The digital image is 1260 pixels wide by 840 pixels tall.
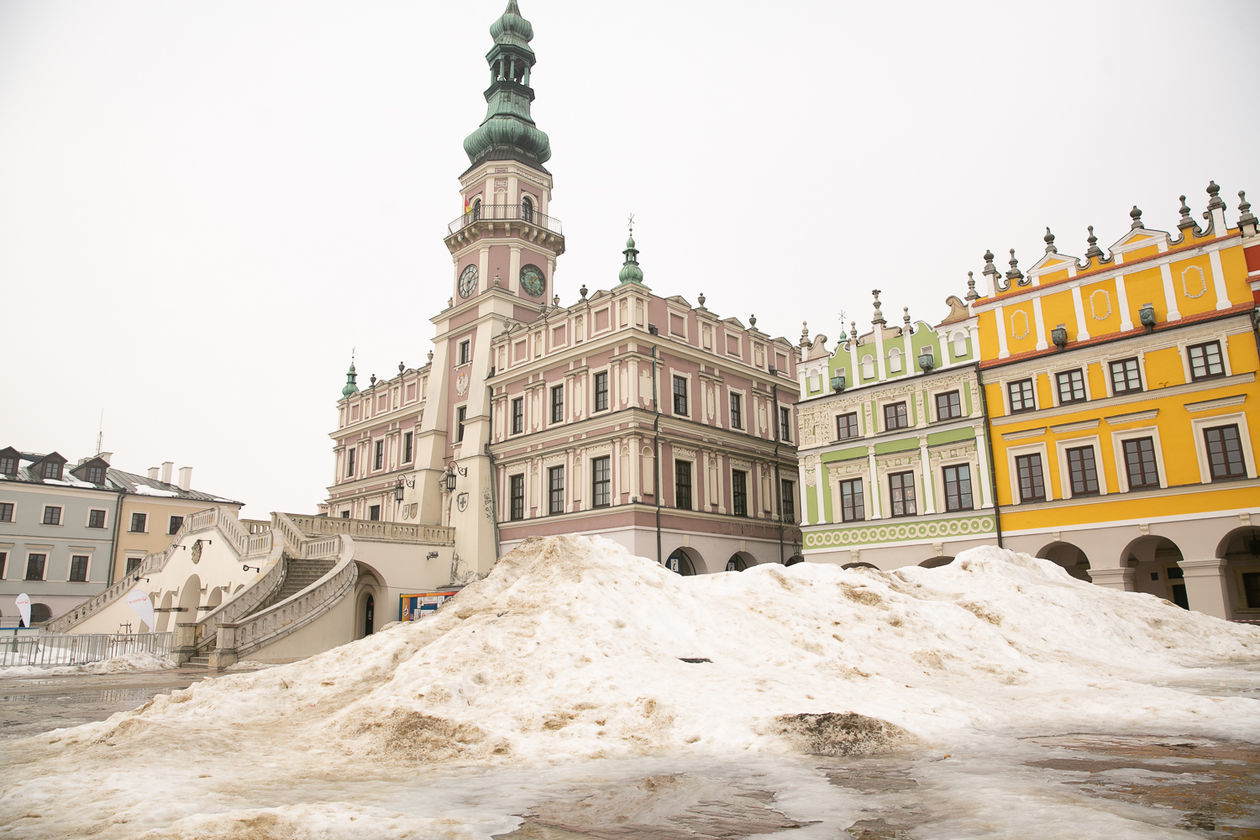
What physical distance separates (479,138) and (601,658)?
130ft

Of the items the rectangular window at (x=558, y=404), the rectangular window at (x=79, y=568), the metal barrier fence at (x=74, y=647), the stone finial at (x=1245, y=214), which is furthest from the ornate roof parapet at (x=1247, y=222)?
the rectangular window at (x=79, y=568)

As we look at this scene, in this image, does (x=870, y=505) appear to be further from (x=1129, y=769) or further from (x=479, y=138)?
(x=479, y=138)

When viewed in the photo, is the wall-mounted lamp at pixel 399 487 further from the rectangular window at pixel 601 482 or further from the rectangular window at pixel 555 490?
the rectangular window at pixel 601 482

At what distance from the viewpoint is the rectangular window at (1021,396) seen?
28.7 metres

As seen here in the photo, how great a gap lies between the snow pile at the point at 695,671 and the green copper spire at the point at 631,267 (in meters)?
20.7

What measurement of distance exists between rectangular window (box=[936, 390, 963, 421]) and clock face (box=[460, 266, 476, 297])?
24533mm

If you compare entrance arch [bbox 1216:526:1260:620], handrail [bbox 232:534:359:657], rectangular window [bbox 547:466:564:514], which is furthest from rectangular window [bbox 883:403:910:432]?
handrail [bbox 232:534:359:657]

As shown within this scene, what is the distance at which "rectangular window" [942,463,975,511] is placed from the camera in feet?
96.9

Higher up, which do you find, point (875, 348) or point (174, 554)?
point (875, 348)

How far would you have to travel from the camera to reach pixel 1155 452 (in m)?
26.0

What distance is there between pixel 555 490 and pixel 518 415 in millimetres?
4973

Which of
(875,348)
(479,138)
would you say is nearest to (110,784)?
(875,348)

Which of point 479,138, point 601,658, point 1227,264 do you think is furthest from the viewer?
point 479,138

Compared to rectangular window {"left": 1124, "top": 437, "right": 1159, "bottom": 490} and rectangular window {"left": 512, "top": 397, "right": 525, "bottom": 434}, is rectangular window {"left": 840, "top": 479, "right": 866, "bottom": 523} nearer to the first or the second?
rectangular window {"left": 1124, "top": 437, "right": 1159, "bottom": 490}
